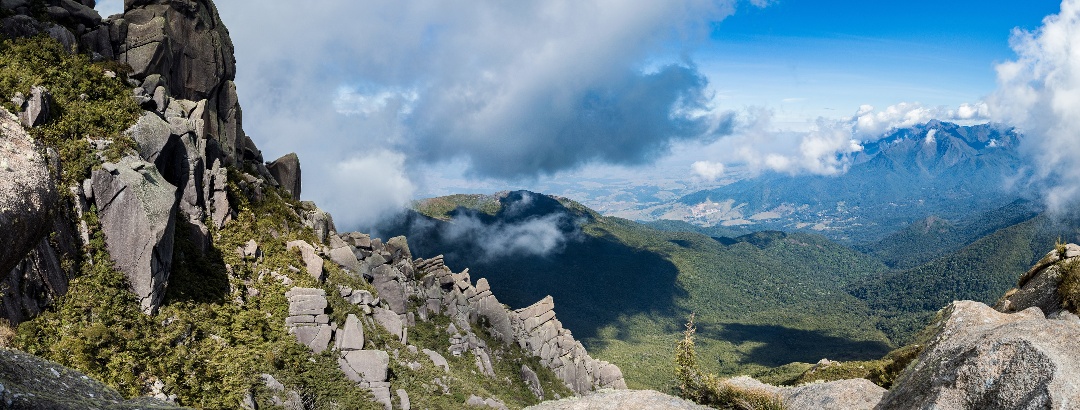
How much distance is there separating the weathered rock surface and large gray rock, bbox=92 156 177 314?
27.5 metres

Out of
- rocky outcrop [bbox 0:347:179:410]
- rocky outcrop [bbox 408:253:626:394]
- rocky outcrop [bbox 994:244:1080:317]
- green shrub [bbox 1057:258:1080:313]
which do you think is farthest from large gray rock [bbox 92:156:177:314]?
green shrub [bbox 1057:258:1080:313]

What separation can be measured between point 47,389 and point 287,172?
5640 cm

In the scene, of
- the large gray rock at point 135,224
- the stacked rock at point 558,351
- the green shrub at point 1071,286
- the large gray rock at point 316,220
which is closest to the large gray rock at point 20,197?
the large gray rock at point 135,224

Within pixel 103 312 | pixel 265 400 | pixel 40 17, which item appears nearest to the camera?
pixel 103 312

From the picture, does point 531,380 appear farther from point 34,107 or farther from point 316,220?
point 34,107

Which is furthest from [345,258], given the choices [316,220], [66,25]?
[66,25]

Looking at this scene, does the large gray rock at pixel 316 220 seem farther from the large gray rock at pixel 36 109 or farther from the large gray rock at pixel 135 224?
the large gray rock at pixel 36 109

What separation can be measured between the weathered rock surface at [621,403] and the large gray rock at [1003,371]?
5.09 metres

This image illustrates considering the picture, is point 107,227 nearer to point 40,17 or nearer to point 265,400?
point 265,400

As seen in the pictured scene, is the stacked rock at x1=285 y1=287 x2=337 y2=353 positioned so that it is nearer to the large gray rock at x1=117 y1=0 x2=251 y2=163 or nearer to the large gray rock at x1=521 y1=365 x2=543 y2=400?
the large gray rock at x1=117 y1=0 x2=251 y2=163

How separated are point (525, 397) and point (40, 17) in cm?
5671

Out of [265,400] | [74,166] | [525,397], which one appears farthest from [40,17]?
[525,397]

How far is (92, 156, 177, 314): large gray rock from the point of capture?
28984 millimetres

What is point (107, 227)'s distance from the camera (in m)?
28.9
